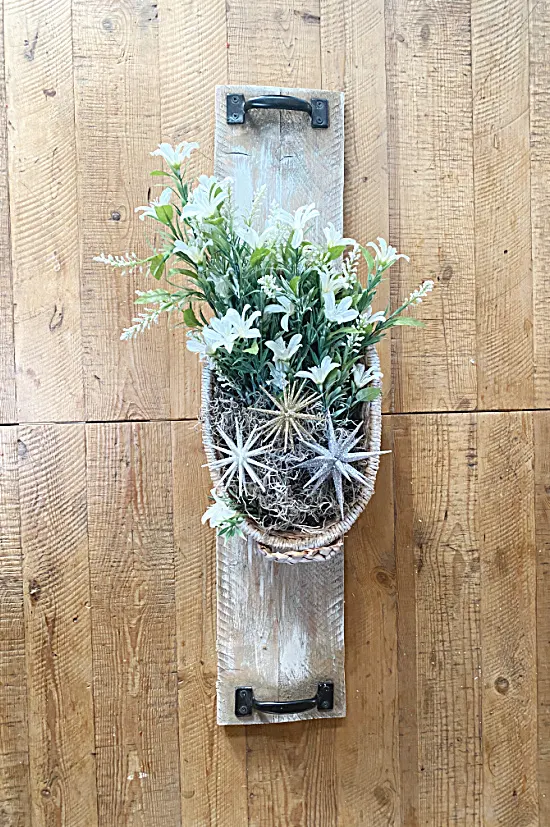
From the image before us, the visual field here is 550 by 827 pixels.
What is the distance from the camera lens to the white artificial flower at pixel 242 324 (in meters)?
0.84

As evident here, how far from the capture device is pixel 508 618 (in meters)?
1.18

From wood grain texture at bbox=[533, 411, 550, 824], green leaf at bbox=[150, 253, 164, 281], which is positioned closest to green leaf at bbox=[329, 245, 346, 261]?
green leaf at bbox=[150, 253, 164, 281]

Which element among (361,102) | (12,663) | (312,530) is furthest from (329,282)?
(12,663)

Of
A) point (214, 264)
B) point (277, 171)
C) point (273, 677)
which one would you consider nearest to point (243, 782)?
point (273, 677)

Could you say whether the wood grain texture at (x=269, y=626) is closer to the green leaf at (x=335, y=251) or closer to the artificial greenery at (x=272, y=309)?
the artificial greenery at (x=272, y=309)

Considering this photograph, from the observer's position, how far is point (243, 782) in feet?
3.73

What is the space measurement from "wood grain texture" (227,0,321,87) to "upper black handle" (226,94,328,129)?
0.05m

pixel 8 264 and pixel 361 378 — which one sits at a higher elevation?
pixel 8 264

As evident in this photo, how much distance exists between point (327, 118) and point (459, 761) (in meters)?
1.08

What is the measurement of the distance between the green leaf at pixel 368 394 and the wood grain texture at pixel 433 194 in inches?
9.2

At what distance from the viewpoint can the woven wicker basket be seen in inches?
36.2

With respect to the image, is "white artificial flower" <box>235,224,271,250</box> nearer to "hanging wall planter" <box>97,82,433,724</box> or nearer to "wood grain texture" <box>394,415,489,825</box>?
"hanging wall planter" <box>97,82,433,724</box>

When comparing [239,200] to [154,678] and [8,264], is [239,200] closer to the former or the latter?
[8,264]

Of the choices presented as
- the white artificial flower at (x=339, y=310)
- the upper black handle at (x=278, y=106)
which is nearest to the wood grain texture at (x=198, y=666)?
the white artificial flower at (x=339, y=310)
